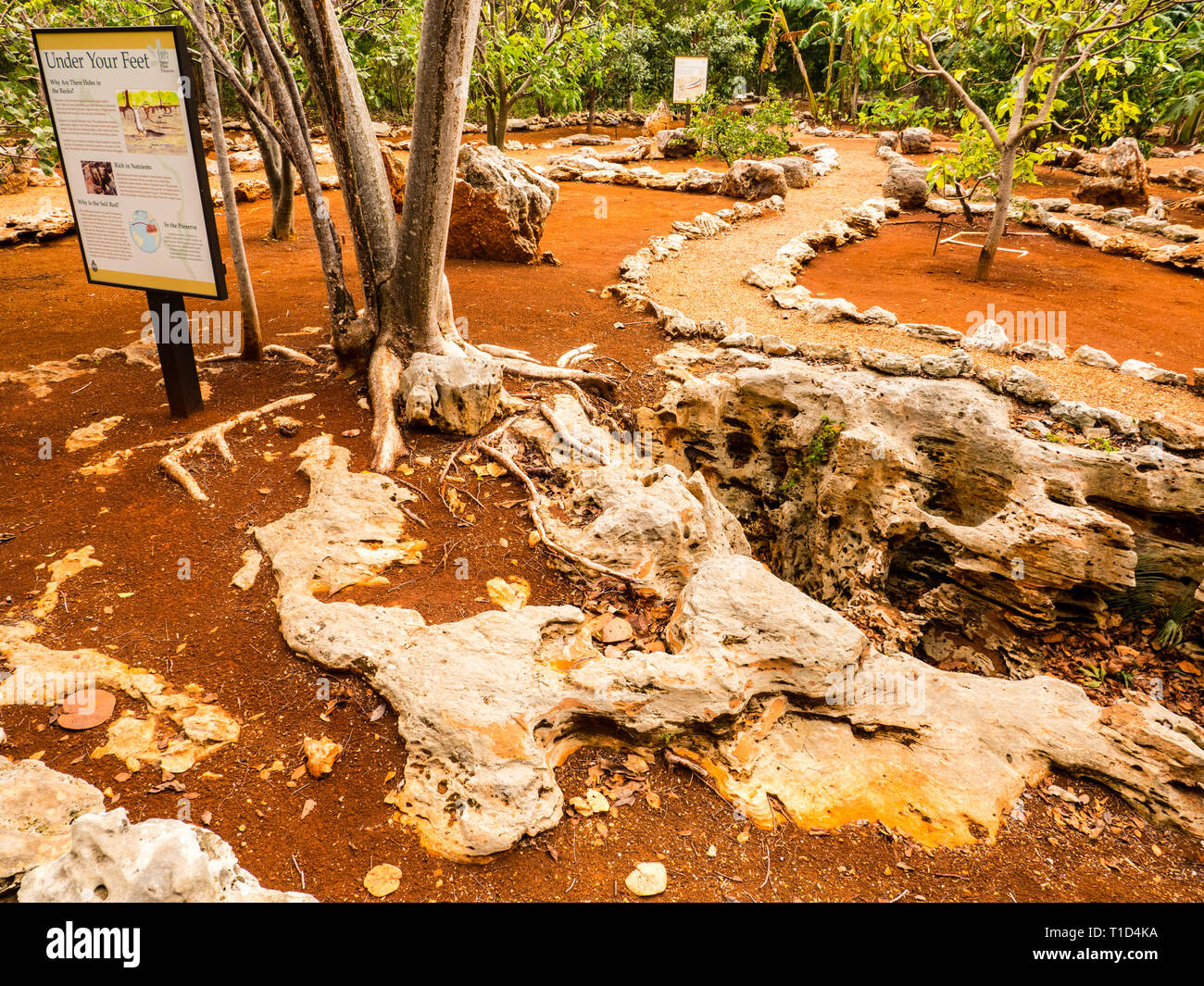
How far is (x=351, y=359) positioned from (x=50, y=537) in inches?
94.8

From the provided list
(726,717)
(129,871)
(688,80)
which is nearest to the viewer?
(129,871)

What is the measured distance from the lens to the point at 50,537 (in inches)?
143

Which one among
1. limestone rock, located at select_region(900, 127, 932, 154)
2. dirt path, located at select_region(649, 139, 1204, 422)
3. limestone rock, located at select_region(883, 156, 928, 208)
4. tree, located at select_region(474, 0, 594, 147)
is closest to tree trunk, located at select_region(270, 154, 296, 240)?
tree, located at select_region(474, 0, 594, 147)

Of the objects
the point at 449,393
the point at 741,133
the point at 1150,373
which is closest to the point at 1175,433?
the point at 1150,373

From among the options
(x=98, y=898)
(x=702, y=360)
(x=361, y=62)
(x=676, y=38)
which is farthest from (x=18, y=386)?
(x=676, y=38)

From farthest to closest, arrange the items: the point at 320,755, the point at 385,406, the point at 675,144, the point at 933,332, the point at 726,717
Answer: the point at 675,144
the point at 933,332
the point at 385,406
the point at 726,717
the point at 320,755

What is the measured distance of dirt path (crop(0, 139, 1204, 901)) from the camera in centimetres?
232

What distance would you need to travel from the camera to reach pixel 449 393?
4.62m

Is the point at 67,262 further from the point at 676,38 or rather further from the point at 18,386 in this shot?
the point at 676,38

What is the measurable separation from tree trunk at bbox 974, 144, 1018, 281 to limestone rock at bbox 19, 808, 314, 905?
10.8 metres

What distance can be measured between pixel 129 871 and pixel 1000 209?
11.3 metres

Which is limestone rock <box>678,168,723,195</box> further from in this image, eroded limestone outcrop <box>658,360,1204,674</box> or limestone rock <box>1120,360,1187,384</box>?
eroded limestone outcrop <box>658,360,1204,674</box>

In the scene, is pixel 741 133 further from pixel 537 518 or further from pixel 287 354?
pixel 537 518

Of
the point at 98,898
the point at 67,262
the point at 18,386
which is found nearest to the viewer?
the point at 98,898
